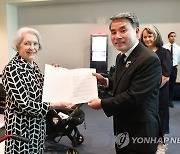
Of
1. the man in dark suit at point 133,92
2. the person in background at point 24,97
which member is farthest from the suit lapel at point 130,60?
the person in background at point 24,97

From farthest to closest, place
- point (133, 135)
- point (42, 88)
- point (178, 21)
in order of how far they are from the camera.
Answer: point (178, 21) < point (42, 88) < point (133, 135)

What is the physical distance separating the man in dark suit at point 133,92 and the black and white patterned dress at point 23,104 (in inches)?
16.7

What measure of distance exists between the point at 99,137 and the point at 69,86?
2072mm

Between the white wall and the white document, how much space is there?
178 inches

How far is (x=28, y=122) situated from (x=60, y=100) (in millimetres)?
285

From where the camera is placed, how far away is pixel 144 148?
1.39 m

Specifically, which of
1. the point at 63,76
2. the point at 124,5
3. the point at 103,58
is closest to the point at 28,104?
the point at 63,76

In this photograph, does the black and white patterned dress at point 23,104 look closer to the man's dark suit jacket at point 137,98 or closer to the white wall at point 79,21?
the man's dark suit jacket at point 137,98

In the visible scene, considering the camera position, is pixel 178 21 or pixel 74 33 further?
pixel 74 33

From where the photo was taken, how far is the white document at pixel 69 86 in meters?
1.52

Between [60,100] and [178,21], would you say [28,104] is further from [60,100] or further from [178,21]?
[178,21]

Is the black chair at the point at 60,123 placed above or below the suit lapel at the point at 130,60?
below

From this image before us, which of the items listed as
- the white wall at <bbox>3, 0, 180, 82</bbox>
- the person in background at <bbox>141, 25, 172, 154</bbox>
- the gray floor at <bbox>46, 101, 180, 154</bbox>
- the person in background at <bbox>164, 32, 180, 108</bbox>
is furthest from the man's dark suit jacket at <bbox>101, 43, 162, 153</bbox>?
the white wall at <bbox>3, 0, 180, 82</bbox>

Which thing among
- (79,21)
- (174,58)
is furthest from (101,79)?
(79,21)
